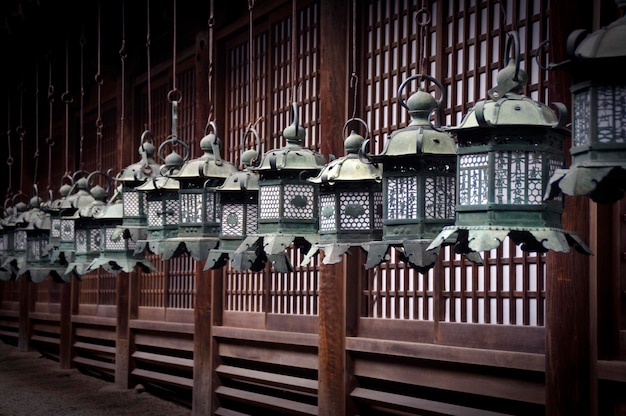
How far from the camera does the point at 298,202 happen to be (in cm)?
661

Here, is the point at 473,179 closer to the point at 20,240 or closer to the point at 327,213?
the point at 327,213

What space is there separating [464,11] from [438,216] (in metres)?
2.73

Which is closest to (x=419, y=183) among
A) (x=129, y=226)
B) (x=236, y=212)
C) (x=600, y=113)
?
(x=600, y=113)

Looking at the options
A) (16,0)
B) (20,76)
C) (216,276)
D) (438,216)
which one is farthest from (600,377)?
(20,76)

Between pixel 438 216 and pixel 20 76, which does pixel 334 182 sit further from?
pixel 20 76

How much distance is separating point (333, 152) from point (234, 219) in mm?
2083

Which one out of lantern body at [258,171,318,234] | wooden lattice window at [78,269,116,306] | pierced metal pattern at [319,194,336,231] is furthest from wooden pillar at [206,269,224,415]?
pierced metal pattern at [319,194,336,231]

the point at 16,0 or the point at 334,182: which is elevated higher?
the point at 16,0

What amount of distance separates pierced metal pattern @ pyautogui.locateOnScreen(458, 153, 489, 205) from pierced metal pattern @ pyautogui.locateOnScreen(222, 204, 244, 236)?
2.54m

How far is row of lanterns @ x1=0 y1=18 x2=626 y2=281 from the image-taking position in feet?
13.7

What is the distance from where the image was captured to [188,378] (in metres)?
12.8

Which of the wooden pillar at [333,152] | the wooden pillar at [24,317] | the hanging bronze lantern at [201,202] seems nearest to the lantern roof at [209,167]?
the hanging bronze lantern at [201,202]

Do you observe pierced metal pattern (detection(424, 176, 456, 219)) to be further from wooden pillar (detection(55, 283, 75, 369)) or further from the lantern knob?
wooden pillar (detection(55, 283, 75, 369))

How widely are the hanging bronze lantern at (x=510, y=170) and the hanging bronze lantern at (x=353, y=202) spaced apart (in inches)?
48.2
